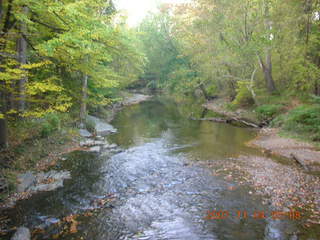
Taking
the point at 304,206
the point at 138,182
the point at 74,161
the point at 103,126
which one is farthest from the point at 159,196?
the point at 103,126

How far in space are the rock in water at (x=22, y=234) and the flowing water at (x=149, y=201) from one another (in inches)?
11.7

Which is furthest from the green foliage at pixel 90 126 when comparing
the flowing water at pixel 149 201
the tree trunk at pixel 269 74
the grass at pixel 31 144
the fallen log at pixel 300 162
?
the tree trunk at pixel 269 74

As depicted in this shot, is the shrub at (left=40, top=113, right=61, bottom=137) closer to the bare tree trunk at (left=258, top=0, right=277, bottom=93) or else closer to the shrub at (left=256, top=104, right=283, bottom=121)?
the shrub at (left=256, top=104, right=283, bottom=121)

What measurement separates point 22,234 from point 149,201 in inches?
133

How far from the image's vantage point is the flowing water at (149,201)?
19.3ft

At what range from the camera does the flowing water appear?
588cm

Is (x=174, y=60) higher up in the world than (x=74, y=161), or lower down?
higher up

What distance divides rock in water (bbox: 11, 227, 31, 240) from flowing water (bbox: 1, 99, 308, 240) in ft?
0.97

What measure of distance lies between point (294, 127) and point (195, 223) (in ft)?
40.2

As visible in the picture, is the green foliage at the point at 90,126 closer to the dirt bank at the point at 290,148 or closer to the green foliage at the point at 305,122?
the dirt bank at the point at 290,148

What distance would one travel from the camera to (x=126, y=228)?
6.03m

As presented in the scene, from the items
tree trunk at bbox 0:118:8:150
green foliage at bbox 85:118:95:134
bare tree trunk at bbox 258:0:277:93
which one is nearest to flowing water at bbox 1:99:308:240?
tree trunk at bbox 0:118:8:150

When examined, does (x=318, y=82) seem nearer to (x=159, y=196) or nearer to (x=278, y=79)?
(x=278, y=79)

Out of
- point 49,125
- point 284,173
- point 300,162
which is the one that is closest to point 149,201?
point 284,173
